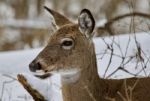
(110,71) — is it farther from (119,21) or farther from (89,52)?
(119,21)

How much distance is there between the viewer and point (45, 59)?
6.60 meters

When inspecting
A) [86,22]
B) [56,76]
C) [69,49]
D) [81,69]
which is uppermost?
[86,22]

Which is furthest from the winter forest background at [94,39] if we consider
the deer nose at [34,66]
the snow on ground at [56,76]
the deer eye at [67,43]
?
the deer nose at [34,66]

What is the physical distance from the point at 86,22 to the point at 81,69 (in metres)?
0.40

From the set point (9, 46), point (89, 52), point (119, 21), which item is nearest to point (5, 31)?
point (9, 46)

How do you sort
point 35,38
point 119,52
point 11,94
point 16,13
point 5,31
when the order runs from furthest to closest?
point 16,13
point 5,31
point 35,38
point 119,52
point 11,94

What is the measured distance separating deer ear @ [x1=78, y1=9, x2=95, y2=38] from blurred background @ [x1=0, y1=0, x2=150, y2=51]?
263 inches

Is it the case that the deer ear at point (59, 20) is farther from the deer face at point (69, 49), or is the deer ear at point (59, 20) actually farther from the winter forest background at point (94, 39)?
the deer face at point (69, 49)

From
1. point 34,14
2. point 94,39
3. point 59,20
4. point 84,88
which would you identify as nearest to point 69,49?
point 84,88

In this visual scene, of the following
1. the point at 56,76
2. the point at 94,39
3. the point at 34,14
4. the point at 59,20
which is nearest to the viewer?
the point at 59,20

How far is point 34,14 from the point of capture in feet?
57.4

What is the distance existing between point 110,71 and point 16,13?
30.5 feet

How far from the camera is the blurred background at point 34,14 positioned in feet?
47.9

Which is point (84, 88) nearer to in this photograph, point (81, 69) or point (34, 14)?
point (81, 69)
